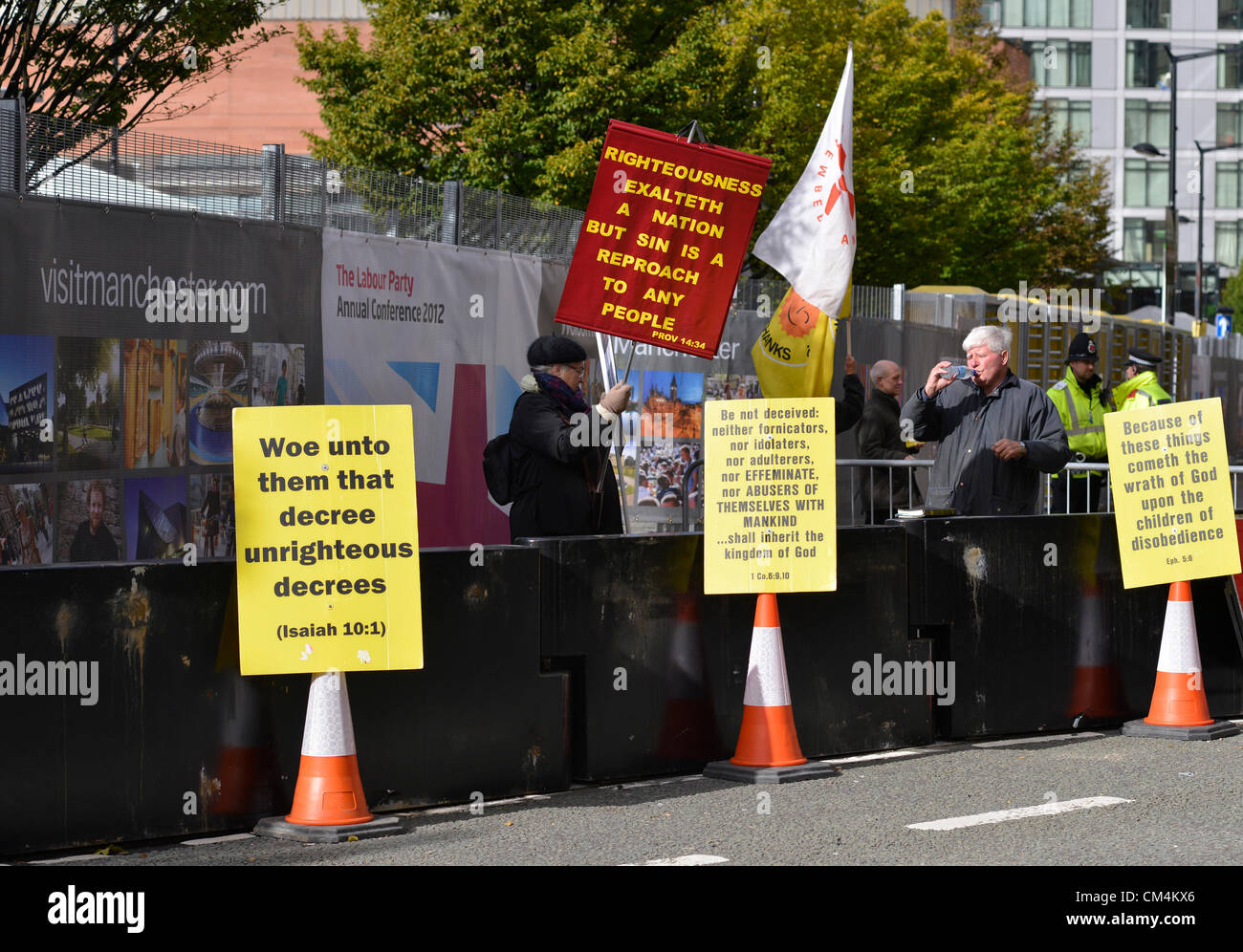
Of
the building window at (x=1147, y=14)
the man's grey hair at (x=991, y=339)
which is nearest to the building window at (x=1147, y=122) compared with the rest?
the building window at (x=1147, y=14)

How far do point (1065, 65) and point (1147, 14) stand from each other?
551 centimetres

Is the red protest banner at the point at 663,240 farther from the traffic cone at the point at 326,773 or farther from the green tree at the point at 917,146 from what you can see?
the green tree at the point at 917,146

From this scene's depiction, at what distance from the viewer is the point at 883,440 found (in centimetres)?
1394

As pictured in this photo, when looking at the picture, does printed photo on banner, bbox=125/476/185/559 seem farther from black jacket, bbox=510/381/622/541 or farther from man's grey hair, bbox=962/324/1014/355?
man's grey hair, bbox=962/324/1014/355

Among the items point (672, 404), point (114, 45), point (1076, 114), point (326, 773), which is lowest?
point (326, 773)

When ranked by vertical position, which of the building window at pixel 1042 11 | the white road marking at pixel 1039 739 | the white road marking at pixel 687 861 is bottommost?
the white road marking at pixel 687 861

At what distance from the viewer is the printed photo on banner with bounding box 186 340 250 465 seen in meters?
10.4

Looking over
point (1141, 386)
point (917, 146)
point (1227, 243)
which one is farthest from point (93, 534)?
point (1227, 243)

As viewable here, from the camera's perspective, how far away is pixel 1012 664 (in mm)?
9383

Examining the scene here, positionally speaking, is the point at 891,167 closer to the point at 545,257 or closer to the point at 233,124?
the point at 545,257

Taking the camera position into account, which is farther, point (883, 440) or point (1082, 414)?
point (883, 440)

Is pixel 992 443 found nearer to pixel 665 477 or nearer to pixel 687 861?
pixel 687 861

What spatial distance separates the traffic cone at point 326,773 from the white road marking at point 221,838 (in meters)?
0.06

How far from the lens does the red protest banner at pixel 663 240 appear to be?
9.44 m
